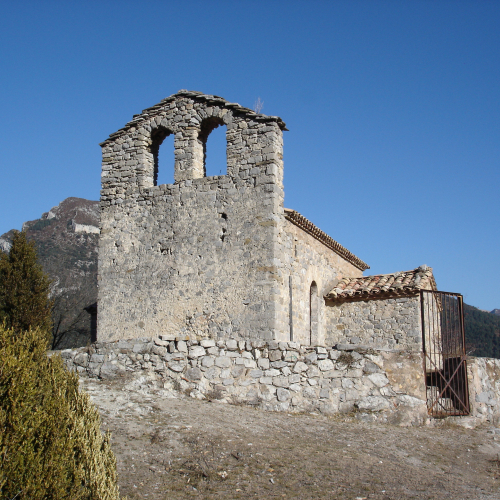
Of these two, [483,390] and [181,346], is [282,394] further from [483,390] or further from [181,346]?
[483,390]

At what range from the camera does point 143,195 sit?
1316 cm

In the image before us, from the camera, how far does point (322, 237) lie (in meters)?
14.8

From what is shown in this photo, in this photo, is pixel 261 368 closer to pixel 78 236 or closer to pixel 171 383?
pixel 171 383

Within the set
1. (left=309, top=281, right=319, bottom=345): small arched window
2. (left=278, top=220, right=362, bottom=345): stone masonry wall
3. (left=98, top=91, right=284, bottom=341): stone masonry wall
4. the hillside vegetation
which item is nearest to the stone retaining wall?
(left=98, top=91, right=284, bottom=341): stone masonry wall

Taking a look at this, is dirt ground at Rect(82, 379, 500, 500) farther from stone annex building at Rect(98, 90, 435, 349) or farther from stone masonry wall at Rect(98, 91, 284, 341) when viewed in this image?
stone annex building at Rect(98, 90, 435, 349)

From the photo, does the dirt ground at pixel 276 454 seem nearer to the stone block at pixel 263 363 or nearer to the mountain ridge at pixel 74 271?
the stone block at pixel 263 363

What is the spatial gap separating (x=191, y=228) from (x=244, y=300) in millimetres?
2213

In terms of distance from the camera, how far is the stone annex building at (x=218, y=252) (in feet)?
37.9

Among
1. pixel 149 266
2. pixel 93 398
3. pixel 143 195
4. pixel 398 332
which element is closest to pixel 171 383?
pixel 93 398

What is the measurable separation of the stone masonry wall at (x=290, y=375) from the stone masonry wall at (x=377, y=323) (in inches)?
195

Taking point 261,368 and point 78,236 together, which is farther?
point 78,236

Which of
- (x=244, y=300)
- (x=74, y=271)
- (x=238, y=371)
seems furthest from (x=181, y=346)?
(x=74, y=271)

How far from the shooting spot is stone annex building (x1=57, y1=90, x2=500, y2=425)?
8555 mm

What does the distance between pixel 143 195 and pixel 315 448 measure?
27.2ft
